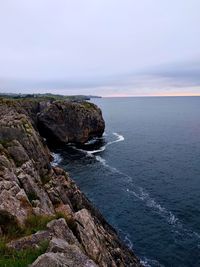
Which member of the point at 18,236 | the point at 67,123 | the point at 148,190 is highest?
the point at 18,236

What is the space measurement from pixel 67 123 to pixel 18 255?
359 ft

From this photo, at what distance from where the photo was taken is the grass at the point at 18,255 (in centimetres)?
1359

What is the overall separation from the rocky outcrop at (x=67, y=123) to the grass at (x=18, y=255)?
105m

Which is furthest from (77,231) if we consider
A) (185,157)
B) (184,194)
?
(185,157)

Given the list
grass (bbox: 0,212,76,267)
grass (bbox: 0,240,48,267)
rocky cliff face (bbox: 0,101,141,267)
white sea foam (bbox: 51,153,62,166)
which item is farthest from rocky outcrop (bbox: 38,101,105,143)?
grass (bbox: 0,240,48,267)

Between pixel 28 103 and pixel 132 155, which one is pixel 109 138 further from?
pixel 28 103

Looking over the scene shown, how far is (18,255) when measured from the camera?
15.1 m

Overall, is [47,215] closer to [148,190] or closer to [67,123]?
[148,190]

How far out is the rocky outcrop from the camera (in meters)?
123

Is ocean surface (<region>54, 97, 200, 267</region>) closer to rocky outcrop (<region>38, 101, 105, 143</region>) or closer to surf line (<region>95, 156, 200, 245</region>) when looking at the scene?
surf line (<region>95, 156, 200, 245</region>)

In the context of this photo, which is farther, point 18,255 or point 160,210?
point 160,210

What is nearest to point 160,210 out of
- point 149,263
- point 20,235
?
point 149,263

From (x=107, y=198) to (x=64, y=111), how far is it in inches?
2660

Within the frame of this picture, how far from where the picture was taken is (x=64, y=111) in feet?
415
